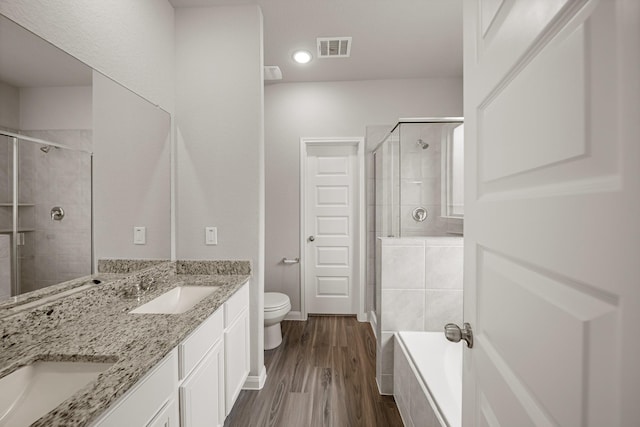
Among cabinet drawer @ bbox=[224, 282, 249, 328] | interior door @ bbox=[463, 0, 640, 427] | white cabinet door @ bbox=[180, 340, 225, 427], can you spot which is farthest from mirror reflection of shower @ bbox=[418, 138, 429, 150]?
white cabinet door @ bbox=[180, 340, 225, 427]

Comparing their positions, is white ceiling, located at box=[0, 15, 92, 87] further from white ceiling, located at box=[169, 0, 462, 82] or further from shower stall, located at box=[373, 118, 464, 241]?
shower stall, located at box=[373, 118, 464, 241]

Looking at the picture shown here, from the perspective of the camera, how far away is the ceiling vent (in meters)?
2.53

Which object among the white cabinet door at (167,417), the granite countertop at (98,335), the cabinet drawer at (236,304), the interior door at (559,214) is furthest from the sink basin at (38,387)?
the interior door at (559,214)

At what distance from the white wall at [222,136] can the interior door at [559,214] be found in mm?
1652

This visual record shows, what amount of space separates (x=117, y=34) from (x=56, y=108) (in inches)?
25.9

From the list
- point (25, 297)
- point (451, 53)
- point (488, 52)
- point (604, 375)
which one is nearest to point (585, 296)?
point (604, 375)

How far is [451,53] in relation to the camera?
9.27 ft

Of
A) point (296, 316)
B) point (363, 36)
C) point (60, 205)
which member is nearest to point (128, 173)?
point (60, 205)

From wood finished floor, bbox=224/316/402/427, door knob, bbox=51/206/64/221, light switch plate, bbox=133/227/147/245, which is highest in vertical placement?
door knob, bbox=51/206/64/221

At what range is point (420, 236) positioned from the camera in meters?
2.20

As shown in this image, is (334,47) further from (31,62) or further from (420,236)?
(31,62)

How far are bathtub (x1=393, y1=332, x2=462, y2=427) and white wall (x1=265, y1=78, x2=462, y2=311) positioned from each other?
5.59 ft

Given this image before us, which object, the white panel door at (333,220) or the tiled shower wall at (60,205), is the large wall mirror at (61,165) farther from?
the white panel door at (333,220)

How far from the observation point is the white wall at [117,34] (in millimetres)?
1200
